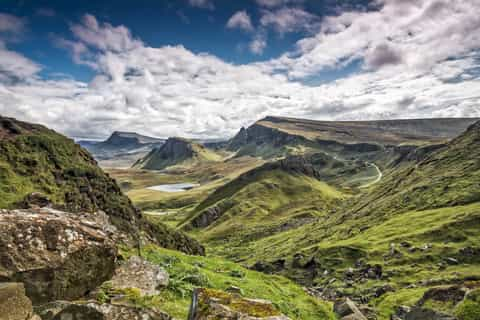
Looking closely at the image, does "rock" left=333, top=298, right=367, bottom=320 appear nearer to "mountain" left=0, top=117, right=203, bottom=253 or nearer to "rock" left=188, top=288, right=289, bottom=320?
"rock" left=188, top=288, right=289, bottom=320

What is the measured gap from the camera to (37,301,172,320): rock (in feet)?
23.4

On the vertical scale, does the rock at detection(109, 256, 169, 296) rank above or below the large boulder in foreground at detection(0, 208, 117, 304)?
below

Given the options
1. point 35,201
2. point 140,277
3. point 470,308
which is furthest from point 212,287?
point 35,201

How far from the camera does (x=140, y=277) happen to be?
15.2 meters

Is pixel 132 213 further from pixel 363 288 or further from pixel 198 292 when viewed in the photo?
pixel 198 292

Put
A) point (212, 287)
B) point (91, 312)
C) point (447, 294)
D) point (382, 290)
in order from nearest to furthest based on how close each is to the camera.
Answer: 1. point (91, 312)
2. point (212, 287)
3. point (447, 294)
4. point (382, 290)

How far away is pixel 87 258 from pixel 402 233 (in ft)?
250

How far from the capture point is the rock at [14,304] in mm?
6707

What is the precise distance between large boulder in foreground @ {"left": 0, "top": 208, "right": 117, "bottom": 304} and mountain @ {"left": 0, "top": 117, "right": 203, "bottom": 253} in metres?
26.8

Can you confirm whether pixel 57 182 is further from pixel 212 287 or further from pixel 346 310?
pixel 346 310

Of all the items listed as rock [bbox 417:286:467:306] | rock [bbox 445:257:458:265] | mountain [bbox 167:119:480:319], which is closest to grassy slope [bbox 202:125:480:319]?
mountain [bbox 167:119:480:319]

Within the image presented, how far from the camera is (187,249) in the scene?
58.0 meters

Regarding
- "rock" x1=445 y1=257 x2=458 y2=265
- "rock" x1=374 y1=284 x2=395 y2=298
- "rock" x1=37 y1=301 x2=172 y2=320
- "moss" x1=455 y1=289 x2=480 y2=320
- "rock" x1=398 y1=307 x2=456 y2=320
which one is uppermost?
"rock" x1=37 y1=301 x2=172 y2=320

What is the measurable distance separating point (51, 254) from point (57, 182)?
1651 inches
